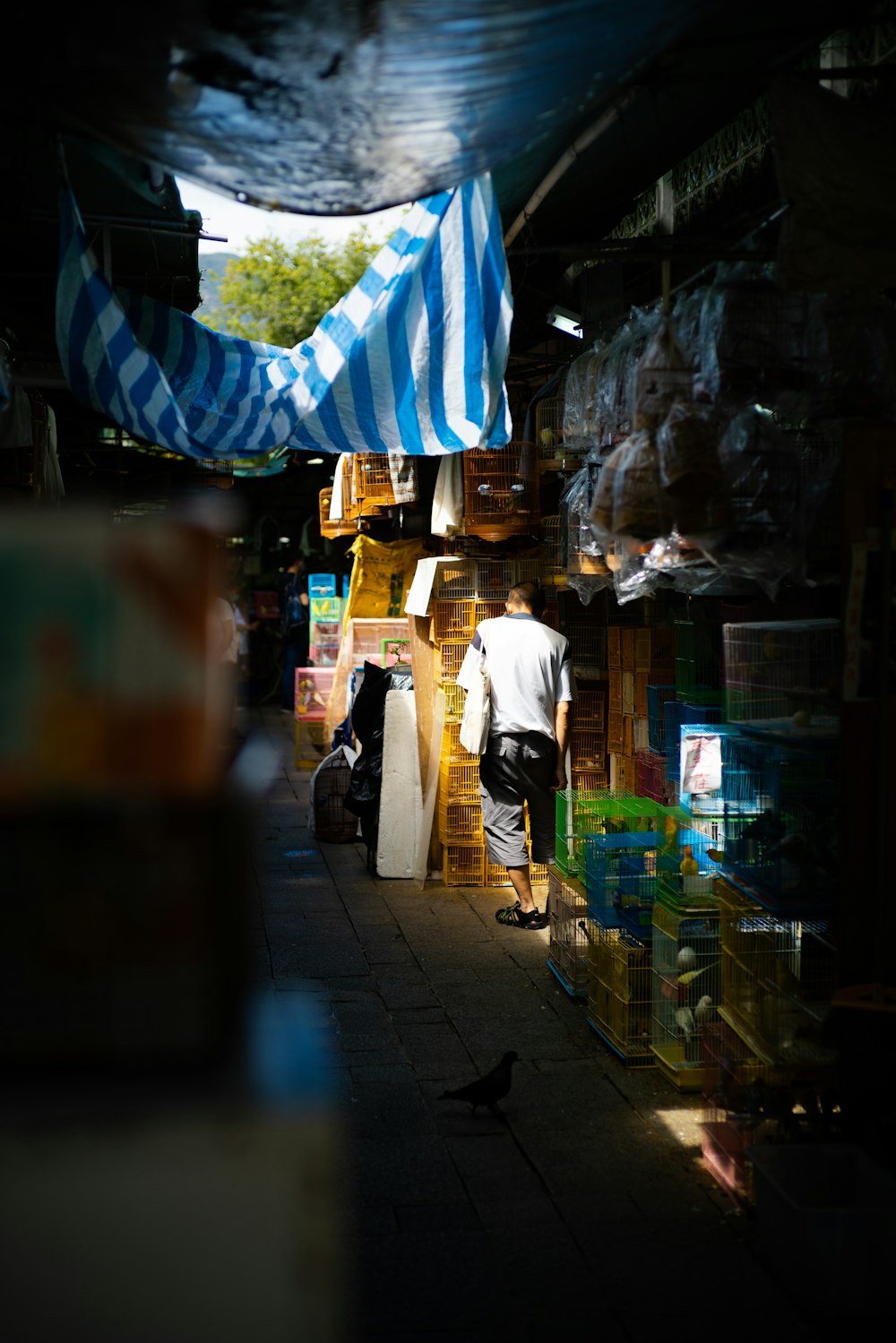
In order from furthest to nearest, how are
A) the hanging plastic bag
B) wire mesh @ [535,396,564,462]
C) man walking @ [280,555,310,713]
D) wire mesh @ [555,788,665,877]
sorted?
man walking @ [280,555,310,713], wire mesh @ [535,396,564,462], the hanging plastic bag, wire mesh @ [555,788,665,877]

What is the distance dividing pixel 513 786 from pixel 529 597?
4.57 ft

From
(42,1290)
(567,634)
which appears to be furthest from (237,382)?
(42,1290)

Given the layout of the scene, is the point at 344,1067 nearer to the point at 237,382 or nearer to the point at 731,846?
the point at 731,846

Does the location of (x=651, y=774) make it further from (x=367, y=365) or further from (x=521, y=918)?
(x=367, y=365)

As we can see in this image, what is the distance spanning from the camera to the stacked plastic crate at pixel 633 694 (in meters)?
8.38

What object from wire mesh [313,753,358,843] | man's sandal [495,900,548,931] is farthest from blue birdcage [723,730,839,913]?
wire mesh [313,753,358,843]

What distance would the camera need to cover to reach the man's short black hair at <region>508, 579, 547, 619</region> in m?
8.84

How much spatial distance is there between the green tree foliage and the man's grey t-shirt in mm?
22231

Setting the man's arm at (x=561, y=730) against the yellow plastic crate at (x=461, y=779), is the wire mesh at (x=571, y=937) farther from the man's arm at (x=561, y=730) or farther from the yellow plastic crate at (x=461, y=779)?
the yellow plastic crate at (x=461, y=779)

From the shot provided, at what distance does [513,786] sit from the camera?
8.70 metres

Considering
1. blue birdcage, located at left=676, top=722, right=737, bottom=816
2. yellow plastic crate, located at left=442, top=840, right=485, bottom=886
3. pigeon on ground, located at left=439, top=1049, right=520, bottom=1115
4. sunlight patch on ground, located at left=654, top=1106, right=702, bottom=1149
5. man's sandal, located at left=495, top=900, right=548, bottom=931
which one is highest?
blue birdcage, located at left=676, top=722, right=737, bottom=816

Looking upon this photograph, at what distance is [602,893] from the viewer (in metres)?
6.53

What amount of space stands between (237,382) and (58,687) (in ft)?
15.6

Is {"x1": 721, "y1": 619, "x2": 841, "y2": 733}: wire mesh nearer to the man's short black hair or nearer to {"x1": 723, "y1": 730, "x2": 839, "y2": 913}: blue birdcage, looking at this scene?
{"x1": 723, "y1": 730, "x2": 839, "y2": 913}: blue birdcage
